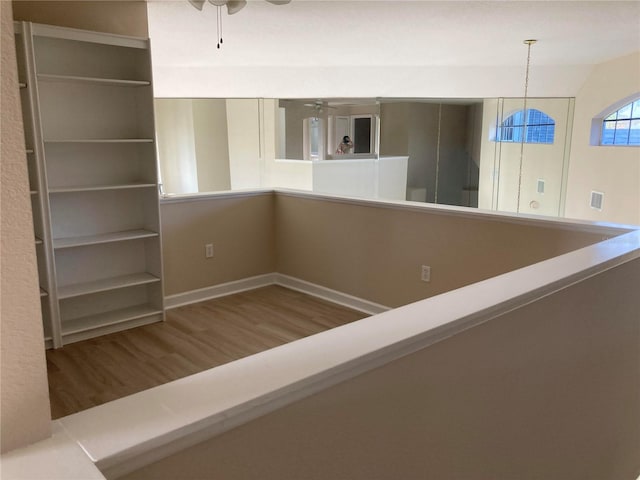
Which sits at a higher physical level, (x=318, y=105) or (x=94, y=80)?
(x=318, y=105)

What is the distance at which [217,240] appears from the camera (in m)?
4.41

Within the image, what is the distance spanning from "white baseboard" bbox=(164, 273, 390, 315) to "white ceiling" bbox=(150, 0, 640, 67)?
235 centimetres

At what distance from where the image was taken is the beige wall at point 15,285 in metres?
0.69

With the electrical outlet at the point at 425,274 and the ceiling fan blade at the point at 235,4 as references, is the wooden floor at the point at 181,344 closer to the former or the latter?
the electrical outlet at the point at 425,274

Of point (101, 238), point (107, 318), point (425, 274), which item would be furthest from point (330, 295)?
point (101, 238)

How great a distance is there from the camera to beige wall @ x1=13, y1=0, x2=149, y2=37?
321cm

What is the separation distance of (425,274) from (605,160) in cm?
508

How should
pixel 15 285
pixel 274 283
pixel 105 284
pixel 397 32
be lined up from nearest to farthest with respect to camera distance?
pixel 15 285
pixel 105 284
pixel 274 283
pixel 397 32

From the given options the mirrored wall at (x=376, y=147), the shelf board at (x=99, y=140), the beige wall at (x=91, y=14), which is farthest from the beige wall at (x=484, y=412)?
the mirrored wall at (x=376, y=147)

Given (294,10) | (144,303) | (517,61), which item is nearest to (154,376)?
(144,303)

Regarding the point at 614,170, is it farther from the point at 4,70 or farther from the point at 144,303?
the point at 4,70

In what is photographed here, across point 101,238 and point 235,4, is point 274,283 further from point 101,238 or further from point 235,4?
point 235,4

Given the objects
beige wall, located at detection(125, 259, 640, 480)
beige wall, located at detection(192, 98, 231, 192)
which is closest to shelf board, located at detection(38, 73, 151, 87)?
beige wall, located at detection(125, 259, 640, 480)

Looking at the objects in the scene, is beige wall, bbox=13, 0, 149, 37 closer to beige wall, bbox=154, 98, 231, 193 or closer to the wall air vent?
beige wall, bbox=154, 98, 231, 193
